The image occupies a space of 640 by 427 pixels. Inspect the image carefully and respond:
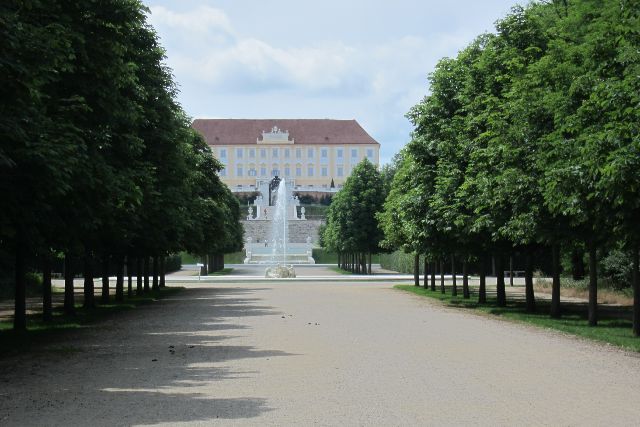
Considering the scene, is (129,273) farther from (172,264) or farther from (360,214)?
(172,264)

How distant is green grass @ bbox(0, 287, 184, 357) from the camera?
16.5 meters

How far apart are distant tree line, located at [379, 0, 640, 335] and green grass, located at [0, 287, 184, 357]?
968 cm

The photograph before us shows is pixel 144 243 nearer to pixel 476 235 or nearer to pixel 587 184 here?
pixel 476 235

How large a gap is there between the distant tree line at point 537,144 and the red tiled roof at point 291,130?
123837 millimetres

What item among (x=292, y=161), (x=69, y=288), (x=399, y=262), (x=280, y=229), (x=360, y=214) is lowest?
(x=69, y=288)

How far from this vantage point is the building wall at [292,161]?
158 meters

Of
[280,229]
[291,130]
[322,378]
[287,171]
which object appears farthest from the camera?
[291,130]

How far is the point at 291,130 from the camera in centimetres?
16062

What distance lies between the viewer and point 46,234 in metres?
17.0

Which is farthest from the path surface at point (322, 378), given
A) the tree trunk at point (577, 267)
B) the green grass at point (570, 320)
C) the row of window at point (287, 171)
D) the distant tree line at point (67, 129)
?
the row of window at point (287, 171)

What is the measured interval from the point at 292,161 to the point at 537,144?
5470 inches

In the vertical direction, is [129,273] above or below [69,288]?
above

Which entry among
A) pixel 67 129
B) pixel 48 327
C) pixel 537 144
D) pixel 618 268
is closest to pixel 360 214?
pixel 618 268

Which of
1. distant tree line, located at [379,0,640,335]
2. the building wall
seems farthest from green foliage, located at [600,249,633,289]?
the building wall
